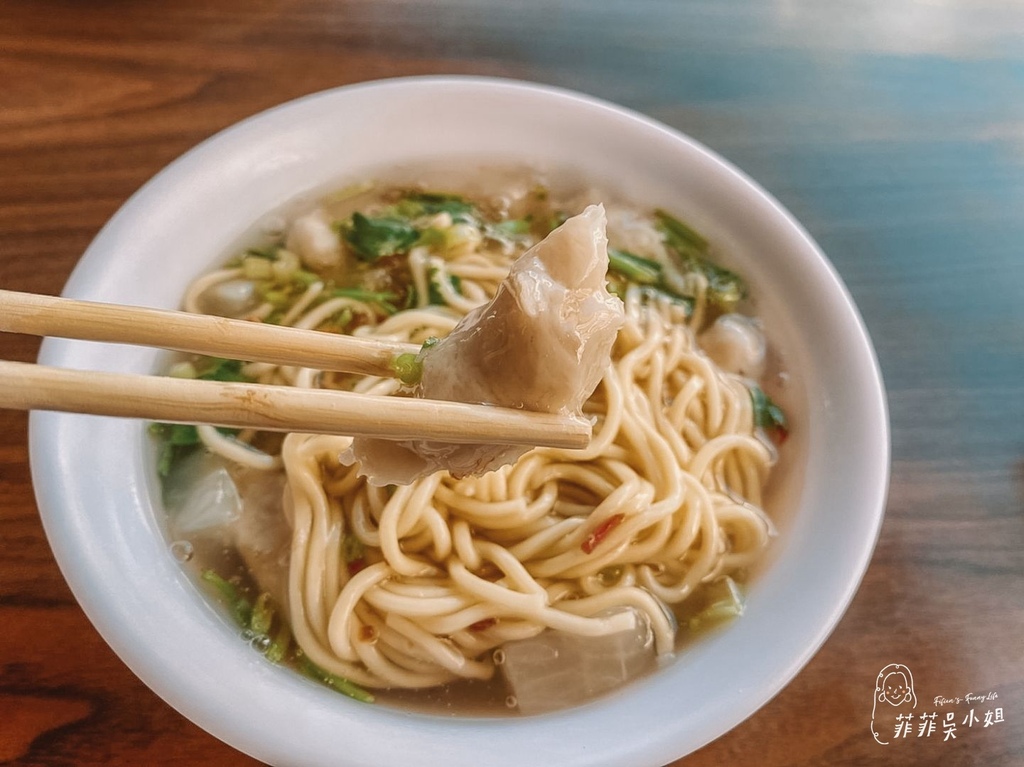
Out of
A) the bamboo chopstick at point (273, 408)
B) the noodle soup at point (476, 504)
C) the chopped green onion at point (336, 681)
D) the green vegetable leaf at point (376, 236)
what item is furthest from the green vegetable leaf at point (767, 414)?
the chopped green onion at point (336, 681)

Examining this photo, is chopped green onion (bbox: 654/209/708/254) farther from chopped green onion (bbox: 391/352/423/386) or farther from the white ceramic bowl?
chopped green onion (bbox: 391/352/423/386)

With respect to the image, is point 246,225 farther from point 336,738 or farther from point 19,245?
point 336,738

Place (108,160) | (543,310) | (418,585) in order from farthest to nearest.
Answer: (108,160) < (418,585) < (543,310)

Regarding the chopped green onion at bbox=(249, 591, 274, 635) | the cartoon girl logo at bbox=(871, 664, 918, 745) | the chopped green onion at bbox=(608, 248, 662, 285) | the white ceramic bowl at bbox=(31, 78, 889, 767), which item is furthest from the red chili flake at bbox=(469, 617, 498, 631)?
the chopped green onion at bbox=(608, 248, 662, 285)

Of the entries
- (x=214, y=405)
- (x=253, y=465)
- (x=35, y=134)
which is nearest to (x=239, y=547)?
(x=253, y=465)

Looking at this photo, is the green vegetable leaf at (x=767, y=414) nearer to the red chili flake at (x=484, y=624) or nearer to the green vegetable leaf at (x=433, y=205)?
the red chili flake at (x=484, y=624)

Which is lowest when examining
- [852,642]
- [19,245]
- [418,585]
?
[852,642]
